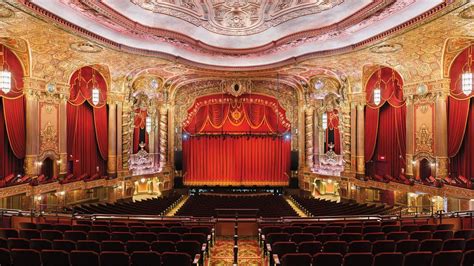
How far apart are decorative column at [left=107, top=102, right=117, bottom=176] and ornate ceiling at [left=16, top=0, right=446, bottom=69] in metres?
4.09

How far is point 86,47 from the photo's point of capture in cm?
1196

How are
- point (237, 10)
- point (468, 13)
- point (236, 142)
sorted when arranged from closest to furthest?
point (468, 13) < point (237, 10) < point (236, 142)

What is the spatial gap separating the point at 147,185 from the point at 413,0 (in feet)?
47.7

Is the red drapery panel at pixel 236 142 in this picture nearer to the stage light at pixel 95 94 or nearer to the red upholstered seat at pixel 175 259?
the stage light at pixel 95 94

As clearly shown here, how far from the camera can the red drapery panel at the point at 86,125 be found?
47.3ft

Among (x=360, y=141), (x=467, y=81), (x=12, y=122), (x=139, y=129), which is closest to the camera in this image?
(x=467, y=81)

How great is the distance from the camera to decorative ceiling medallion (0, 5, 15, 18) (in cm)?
841

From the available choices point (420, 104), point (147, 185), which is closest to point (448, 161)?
point (420, 104)

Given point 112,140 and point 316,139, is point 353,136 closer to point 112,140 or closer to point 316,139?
point 316,139

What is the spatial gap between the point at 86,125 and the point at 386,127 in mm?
12912

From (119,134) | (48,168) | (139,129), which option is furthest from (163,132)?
(48,168)

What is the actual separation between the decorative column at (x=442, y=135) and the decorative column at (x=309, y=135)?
7303mm

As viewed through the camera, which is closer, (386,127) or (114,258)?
(114,258)

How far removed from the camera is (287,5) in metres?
10.6
